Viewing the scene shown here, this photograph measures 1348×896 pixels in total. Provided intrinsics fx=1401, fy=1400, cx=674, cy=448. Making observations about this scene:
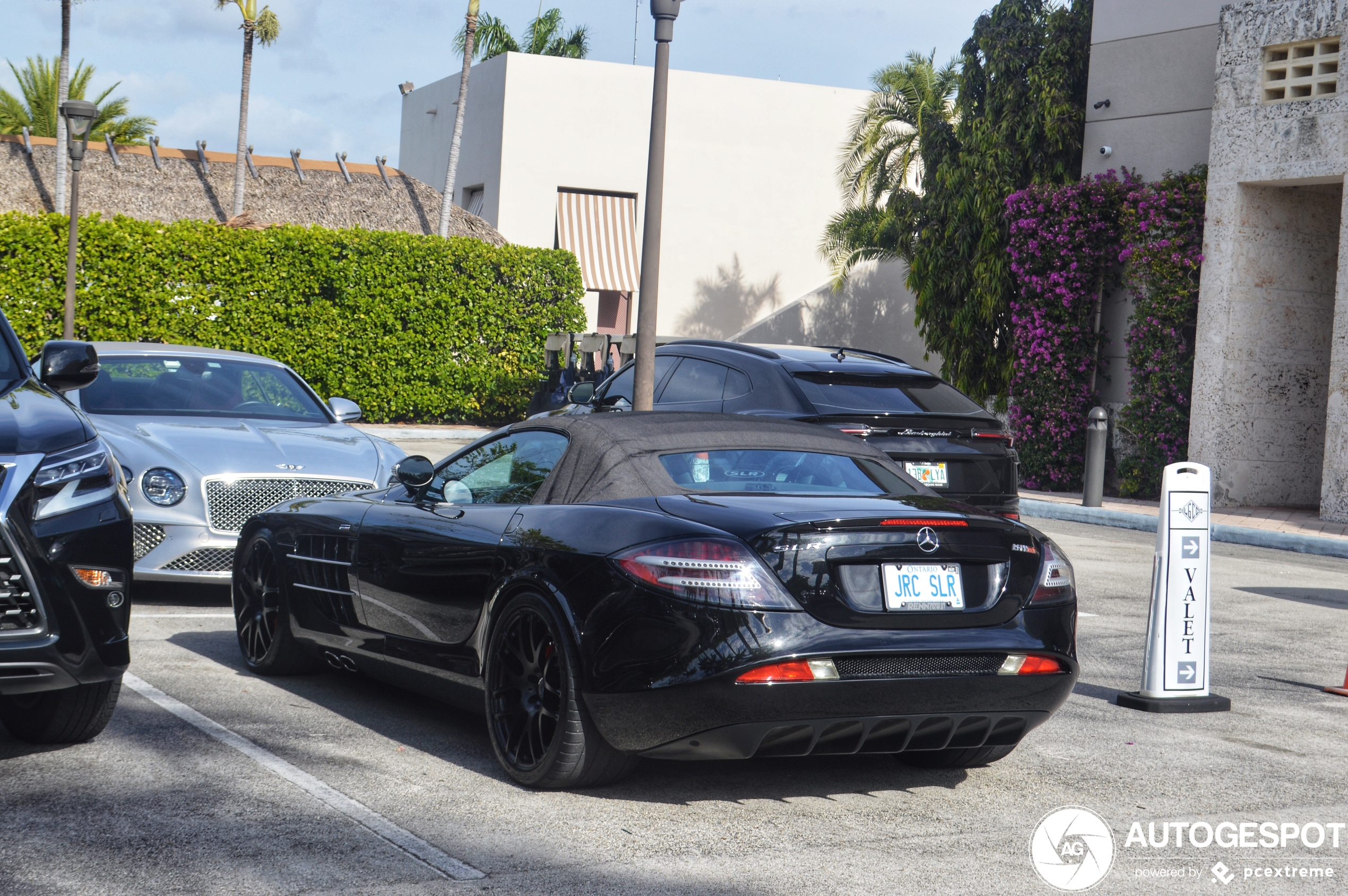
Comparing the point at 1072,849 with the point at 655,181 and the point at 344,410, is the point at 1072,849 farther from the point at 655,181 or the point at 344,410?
the point at 655,181

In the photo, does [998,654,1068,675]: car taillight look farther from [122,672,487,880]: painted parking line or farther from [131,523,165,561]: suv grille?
[131,523,165,561]: suv grille

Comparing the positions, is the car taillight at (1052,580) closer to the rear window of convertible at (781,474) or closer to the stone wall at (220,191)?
the rear window of convertible at (781,474)

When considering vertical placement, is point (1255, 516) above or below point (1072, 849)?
above

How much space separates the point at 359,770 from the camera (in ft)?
16.1

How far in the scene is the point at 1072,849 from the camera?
4301 millimetres

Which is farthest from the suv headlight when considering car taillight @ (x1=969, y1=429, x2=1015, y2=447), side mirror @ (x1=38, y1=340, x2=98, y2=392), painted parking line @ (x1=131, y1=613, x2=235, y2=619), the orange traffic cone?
the orange traffic cone

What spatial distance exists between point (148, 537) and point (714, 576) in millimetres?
4763

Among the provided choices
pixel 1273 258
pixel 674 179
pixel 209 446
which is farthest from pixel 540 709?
pixel 674 179

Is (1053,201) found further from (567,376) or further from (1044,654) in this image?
(1044,654)

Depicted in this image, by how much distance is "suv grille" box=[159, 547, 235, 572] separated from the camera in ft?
26.1

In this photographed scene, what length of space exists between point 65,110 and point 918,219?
14991mm

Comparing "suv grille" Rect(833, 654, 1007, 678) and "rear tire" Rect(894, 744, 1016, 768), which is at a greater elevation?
"suv grille" Rect(833, 654, 1007, 678)

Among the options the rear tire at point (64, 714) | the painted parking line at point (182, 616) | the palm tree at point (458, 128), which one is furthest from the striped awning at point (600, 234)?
the rear tire at point (64, 714)

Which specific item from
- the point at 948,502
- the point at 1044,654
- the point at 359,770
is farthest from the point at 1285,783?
the point at 359,770
